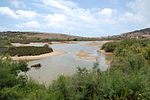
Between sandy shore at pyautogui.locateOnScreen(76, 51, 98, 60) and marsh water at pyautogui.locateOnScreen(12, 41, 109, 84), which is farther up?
sandy shore at pyautogui.locateOnScreen(76, 51, 98, 60)

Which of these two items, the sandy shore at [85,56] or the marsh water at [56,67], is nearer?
the marsh water at [56,67]

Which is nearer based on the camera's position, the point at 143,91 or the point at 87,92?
the point at 143,91

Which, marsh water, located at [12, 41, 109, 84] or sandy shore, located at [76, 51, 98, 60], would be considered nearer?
marsh water, located at [12, 41, 109, 84]

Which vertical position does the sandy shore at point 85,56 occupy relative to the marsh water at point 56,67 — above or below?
above

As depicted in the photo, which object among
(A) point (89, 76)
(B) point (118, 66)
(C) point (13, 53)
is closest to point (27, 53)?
(C) point (13, 53)

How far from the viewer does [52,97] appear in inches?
284

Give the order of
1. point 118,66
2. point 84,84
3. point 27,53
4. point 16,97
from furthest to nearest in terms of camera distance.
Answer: point 27,53
point 118,66
point 84,84
point 16,97

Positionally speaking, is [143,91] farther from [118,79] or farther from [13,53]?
[13,53]

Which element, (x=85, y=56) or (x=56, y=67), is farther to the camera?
(x=85, y=56)

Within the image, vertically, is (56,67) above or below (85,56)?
below

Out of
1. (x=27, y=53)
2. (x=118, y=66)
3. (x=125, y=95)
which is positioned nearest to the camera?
(x=125, y=95)

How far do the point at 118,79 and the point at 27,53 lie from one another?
106 ft

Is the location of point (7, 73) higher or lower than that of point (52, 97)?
higher

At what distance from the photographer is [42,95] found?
23.4ft
